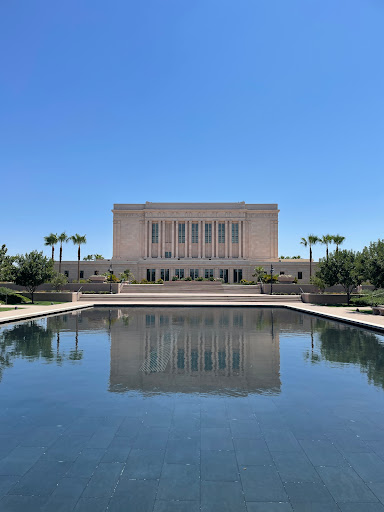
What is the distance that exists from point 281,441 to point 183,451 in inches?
60.2

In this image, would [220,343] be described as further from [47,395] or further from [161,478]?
[161,478]

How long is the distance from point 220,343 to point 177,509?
10092 mm

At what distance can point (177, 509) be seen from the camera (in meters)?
3.81

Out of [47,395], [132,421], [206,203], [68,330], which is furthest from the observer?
[206,203]

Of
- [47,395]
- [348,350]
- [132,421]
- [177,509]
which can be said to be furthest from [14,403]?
[348,350]

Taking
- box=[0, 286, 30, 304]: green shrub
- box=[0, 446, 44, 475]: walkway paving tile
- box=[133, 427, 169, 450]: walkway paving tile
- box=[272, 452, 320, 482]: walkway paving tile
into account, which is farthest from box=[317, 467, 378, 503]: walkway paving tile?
box=[0, 286, 30, 304]: green shrub

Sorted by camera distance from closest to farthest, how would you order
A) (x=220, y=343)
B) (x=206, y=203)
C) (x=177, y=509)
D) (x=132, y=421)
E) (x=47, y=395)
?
(x=177, y=509) < (x=132, y=421) < (x=47, y=395) < (x=220, y=343) < (x=206, y=203)

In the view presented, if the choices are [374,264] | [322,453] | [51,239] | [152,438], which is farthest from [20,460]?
[51,239]

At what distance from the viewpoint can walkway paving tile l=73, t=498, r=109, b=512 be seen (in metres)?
3.81

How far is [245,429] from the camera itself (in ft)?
19.2

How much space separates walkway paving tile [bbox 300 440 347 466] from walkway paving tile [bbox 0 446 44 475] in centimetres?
381

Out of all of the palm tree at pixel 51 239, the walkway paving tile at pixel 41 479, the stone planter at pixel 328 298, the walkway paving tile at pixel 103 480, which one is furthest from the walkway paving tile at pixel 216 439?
the palm tree at pixel 51 239

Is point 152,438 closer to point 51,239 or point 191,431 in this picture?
point 191,431

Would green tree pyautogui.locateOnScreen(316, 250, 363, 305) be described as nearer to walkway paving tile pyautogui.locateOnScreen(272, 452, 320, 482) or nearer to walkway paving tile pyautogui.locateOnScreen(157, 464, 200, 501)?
walkway paving tile pyautogui.locateOnScreen(272, 452, 320, 482)
